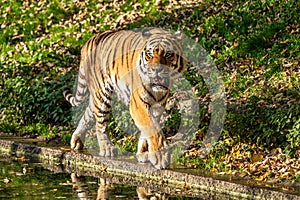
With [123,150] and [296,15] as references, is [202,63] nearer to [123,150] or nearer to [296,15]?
[296,15]

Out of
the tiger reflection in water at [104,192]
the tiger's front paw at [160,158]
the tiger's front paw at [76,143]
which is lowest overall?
the tiger reflection in water at [104,192]

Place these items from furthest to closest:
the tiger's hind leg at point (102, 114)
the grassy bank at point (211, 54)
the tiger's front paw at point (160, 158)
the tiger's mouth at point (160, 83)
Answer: the tiger's hind leg at point (102, 114) → the grassy bank at point (211, 54) → the tiger's mouth at point (160, 83) → the tiger's front paw at point (160, 158)

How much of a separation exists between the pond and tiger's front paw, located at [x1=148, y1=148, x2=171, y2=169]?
0.49 meters

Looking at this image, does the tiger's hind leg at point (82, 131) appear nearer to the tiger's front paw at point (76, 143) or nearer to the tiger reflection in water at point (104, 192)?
the tiger's front paw at point (76, 143)

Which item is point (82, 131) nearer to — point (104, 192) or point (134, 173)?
point (134, 173)

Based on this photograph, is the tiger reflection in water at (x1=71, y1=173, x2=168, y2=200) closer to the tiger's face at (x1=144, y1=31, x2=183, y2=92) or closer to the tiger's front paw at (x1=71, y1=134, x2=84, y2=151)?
the tiger's face at (x1=144, y1=31, x2=183, y2=92)

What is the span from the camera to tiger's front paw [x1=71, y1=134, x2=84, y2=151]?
10.4m

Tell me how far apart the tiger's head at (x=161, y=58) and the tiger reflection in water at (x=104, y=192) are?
3.98 ft

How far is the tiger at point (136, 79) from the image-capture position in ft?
29.4

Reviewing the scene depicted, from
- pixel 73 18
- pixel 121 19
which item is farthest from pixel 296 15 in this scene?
pixel 73 18

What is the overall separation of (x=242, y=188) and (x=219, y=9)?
22.8ft

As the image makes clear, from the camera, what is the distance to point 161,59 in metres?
9.02

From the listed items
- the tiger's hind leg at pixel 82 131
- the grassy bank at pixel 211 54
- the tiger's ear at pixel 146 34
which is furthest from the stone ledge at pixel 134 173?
the tiger's ear at pixel 146 34

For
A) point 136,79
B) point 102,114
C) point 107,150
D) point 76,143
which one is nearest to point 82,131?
point 76,143
